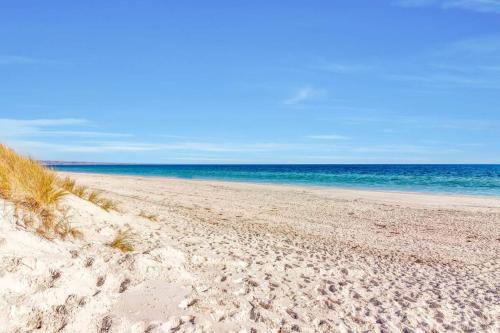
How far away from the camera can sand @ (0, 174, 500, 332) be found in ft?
15.2

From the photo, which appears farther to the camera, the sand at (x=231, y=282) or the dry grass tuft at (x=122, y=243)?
the dry grass tuft at (x=122, y=243)

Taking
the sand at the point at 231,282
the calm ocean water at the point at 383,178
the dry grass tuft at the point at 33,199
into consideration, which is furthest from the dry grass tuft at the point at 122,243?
the calm ocean water at the point at 383,178

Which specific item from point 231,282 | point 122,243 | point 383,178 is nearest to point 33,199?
point 122,243

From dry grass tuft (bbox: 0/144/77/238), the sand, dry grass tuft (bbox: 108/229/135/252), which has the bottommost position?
the sand

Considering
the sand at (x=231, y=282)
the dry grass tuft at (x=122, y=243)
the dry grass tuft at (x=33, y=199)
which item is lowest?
the sand at (x=231, y=282)

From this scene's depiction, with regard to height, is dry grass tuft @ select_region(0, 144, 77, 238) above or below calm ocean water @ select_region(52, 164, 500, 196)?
above

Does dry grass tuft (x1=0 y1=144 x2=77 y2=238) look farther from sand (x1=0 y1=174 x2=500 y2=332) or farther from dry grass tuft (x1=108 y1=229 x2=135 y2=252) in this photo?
dry grass tuft (x1=108 y1=229 x2=135 y2=252)

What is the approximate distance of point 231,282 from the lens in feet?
19.9

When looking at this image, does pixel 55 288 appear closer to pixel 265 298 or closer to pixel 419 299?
pixel 265 298

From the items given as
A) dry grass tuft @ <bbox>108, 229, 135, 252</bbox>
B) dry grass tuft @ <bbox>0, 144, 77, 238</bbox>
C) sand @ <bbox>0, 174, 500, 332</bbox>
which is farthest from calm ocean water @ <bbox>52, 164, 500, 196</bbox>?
sand @ <bbox>0, 174, 500, 332</bbox>

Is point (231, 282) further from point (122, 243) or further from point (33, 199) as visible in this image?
point (33, 199)

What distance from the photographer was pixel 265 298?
5.61m

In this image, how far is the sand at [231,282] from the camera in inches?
183

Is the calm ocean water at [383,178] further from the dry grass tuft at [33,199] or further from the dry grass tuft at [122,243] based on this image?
the dry grass tuft at [122,243]
